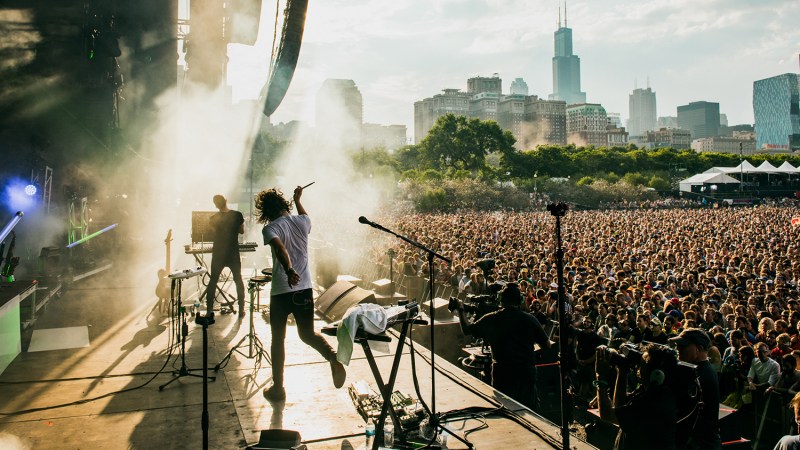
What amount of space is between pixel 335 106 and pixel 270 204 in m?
44.3

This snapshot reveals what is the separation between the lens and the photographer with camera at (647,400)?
3.35m

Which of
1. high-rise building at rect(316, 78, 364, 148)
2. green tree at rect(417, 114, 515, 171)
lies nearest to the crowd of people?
high-rise building at rect(316, 78, 364, 148)

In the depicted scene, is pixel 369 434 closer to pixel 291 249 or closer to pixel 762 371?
pixel 291 249

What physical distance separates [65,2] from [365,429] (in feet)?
37.0

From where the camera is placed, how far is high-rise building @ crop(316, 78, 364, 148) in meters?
43.6

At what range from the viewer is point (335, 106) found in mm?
47906

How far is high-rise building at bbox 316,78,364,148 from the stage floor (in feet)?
107

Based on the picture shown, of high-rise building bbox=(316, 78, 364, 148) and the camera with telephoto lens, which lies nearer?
the camera with telephoto lens

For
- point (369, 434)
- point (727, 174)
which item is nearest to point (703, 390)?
point (369, 434)

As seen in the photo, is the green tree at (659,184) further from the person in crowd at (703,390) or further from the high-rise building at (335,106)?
the person in crowd at (703,390)

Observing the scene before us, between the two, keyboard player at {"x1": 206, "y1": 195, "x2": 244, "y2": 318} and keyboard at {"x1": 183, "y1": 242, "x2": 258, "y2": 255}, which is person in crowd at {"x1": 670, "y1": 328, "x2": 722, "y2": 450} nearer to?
keyboard player at {"x1": 206, "y1": 195, "x2": 244, "y2": 318}

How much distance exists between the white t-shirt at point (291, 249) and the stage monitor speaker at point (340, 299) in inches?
123

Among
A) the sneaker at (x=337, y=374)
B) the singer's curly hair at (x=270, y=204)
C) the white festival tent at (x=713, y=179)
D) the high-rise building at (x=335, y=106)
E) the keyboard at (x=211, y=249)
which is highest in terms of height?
the high-rise building at (x=335, y=106)

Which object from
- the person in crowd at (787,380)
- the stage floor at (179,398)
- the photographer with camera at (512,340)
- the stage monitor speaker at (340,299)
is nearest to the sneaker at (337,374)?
the stage floor at (179,398)
